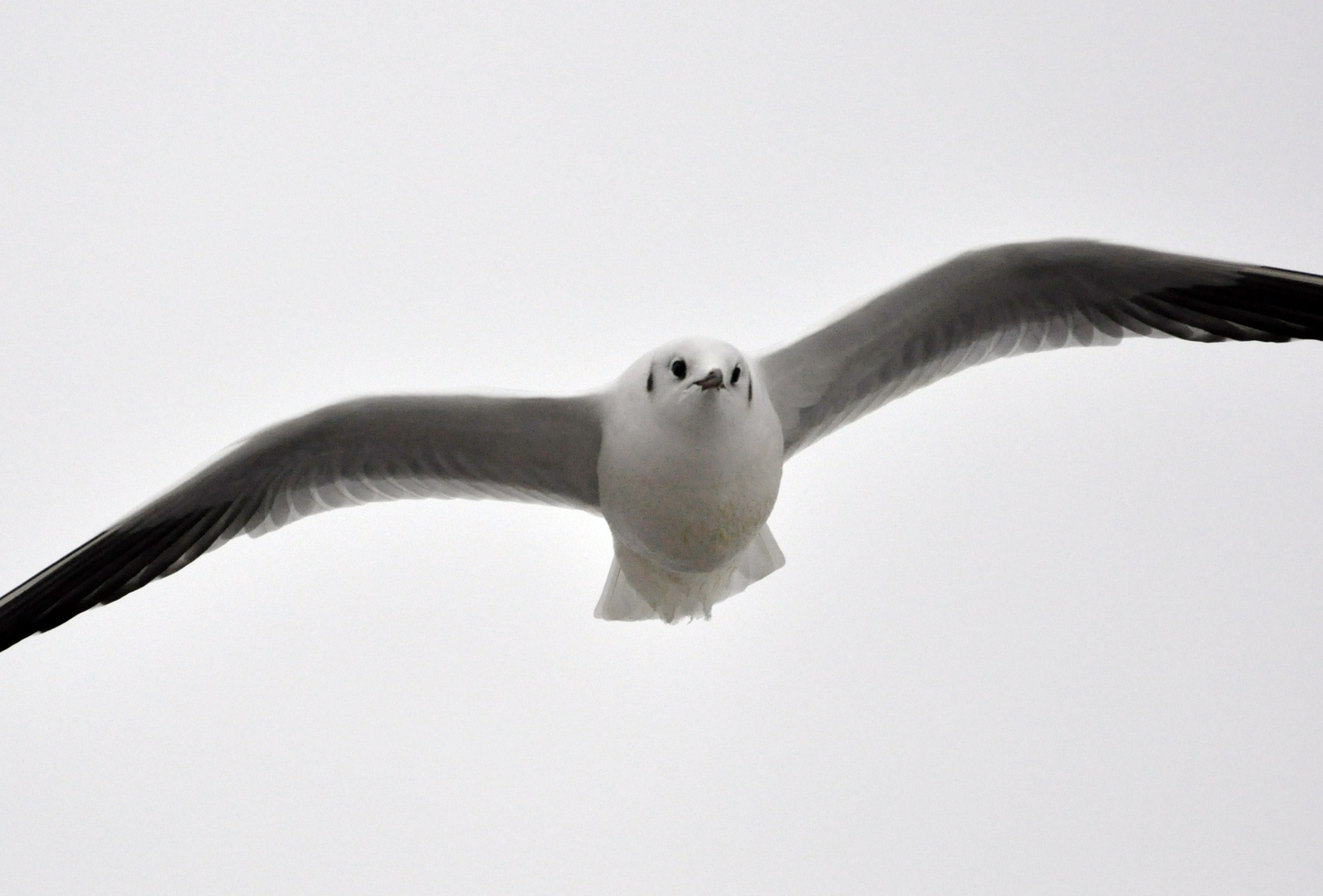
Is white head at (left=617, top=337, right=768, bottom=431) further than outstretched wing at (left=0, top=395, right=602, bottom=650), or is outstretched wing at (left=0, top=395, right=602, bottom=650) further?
outstretched wing at (left=0, top=395, right=602, bottom=650)

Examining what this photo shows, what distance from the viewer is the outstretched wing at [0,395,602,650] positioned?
648 cm

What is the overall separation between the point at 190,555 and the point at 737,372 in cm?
229

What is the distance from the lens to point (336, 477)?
6805 millimetres

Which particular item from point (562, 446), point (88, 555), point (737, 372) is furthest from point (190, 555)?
point (737, 372)

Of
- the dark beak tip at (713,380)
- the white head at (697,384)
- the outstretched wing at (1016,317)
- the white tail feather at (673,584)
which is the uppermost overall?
the outstretched wing at (1016,317)

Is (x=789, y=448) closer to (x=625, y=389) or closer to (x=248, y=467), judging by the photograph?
(x=625, y=389)

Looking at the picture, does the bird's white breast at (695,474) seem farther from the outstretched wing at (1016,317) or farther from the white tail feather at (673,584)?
the outstretched wing at (1016,317)

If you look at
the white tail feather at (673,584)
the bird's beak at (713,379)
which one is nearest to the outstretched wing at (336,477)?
the white tail feather at (673,584)

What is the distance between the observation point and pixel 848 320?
6414 millimetres

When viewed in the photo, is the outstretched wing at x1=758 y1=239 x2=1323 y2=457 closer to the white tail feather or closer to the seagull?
the seagull

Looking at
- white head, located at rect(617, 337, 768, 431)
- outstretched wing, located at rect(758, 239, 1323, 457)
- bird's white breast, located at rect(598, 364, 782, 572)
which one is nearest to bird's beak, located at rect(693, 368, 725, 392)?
white head, located at rect(617, 337, 768, 431)

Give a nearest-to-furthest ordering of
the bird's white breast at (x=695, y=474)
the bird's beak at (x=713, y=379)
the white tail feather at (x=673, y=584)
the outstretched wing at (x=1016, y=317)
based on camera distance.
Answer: the bird's beak at (x=713, y=379) < the bird's white breast at (x=695, y=474) < the outstretched wing at (x=1016, y=317) < the white tail feather at (x=673, y=584)

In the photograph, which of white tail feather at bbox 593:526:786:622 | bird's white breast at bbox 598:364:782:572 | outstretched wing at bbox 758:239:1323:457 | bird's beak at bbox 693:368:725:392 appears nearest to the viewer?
bird's beak at bbox 693:368:725:392

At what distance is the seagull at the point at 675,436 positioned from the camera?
616cm
